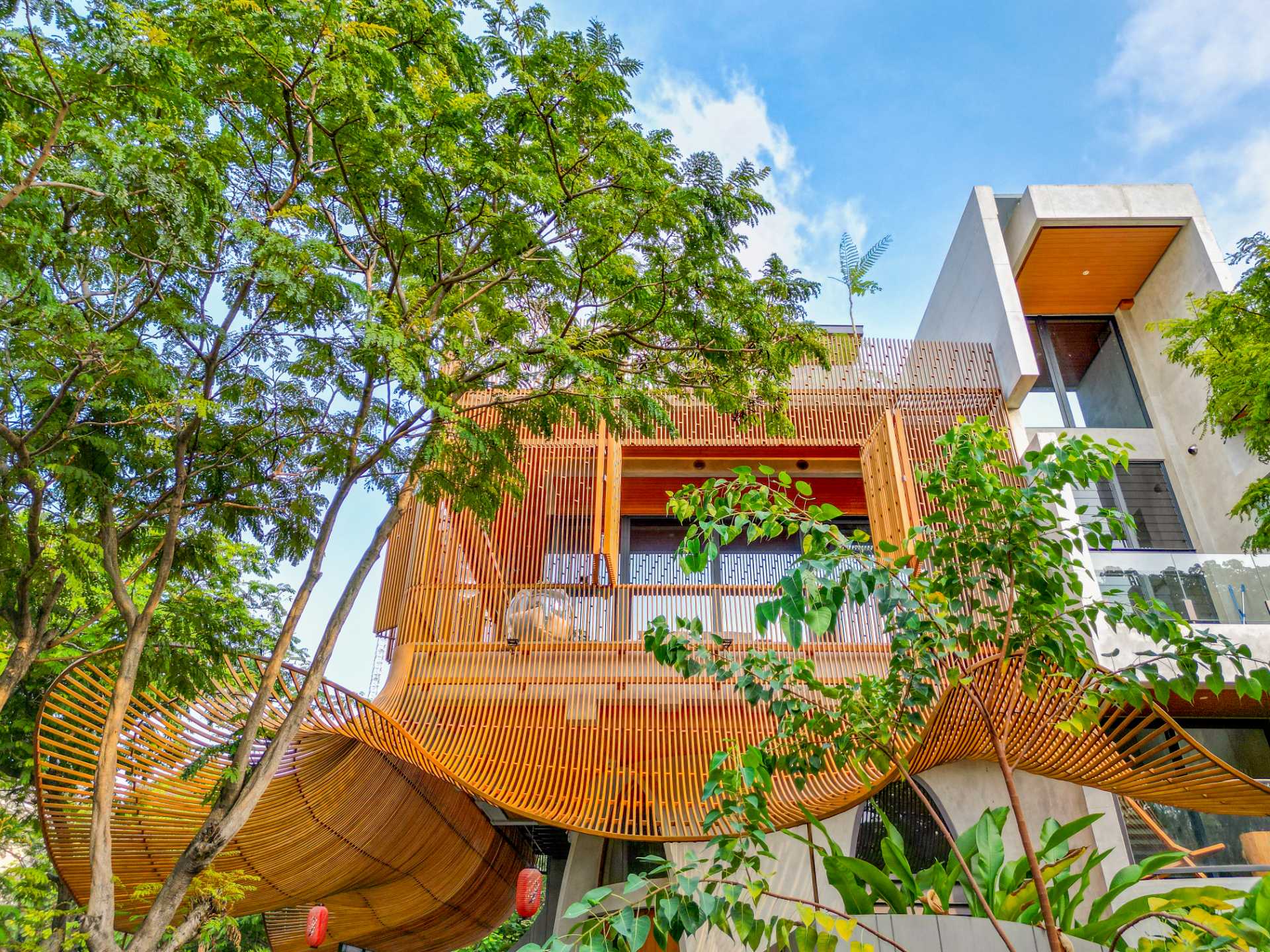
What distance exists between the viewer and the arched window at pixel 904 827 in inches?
269

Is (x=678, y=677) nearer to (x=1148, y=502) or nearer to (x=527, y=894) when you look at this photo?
(x=527, y=894)

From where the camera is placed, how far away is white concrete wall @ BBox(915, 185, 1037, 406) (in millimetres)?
8008

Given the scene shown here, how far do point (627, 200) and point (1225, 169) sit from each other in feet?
32.9

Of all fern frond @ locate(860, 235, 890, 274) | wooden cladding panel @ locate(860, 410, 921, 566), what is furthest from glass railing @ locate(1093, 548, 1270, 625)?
fern frond @ locate(860, 235, 890, 274)

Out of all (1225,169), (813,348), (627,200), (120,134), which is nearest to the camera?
(120,134)

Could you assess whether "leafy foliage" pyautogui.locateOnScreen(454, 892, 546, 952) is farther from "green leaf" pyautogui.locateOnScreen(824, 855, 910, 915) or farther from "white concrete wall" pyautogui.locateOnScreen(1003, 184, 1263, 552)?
"green leaf" pyautogui.locateOnScreen(824, 855, 910, 915)

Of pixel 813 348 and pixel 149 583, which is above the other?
pixel 813 348

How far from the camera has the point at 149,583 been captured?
23.5 feet

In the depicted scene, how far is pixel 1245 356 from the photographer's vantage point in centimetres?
546

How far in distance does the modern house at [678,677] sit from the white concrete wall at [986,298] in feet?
0.14

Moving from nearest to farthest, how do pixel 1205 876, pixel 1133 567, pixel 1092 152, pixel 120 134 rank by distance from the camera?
pixel 120 134
pixel 1205 876
pixel 1133 567
pixel 1092 152

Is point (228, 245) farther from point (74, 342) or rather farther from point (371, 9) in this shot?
point (371, 9)

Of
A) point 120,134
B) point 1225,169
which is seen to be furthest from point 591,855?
point 1225,169

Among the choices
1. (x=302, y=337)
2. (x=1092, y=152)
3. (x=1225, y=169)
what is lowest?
(x=302, y=337)
